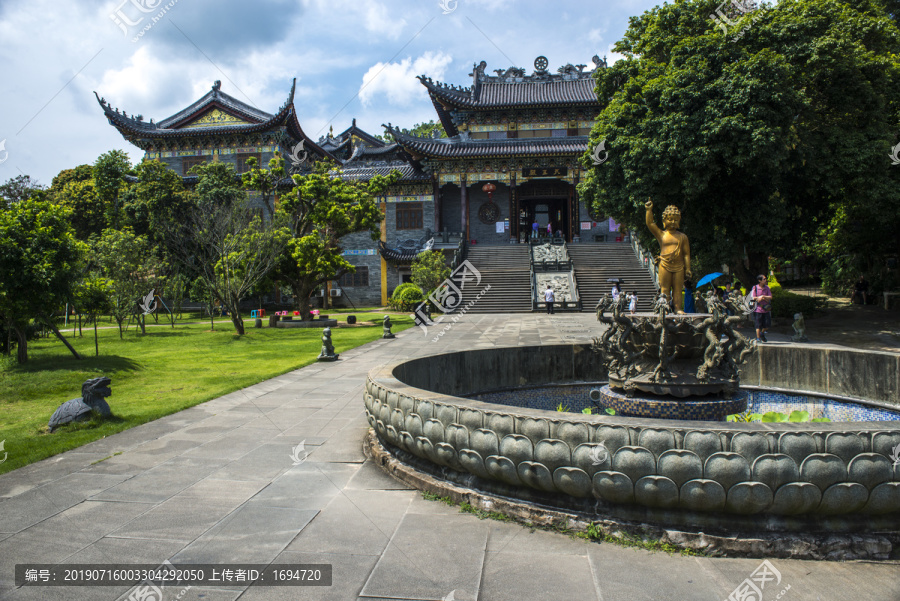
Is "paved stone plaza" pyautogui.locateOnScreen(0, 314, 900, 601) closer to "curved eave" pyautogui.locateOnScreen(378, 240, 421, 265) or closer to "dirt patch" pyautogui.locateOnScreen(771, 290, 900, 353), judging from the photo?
"dirt patch" pyautogui.locateOnScreen(771, 290, 900, 353)

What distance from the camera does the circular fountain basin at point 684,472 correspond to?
2.97 metres

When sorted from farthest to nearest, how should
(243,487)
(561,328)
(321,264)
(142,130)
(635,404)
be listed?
1. (142,130)
2. (321,264)
3. (561,328)
4. (635,404)
5. (243,487)

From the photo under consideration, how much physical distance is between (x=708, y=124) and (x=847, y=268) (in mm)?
14597

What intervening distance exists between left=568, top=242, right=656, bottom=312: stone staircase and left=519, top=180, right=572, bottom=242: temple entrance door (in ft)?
20.0

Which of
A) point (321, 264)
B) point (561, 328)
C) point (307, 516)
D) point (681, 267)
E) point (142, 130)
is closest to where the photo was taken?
point (307, 516)

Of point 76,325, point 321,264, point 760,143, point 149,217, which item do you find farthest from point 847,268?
point 149,217

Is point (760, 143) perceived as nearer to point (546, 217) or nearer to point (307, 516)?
point (307, 516)

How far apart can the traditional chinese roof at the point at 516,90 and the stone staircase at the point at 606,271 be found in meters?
9.75

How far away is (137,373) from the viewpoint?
1098 cm

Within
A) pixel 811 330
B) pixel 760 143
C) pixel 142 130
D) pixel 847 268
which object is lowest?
pixel 811 330

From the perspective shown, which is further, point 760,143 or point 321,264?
point 321,264

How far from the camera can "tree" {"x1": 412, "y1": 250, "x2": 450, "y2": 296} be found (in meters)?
25.6

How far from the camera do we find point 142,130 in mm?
36594

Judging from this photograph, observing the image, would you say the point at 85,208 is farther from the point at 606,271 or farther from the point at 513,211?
Result: the point at 606,271
